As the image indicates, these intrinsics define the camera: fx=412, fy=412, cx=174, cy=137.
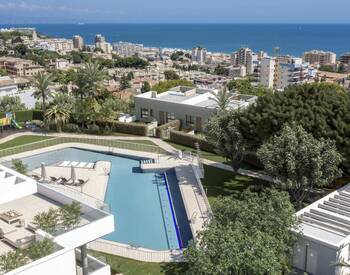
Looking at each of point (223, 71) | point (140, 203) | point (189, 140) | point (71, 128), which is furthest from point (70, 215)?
point (223, 71)

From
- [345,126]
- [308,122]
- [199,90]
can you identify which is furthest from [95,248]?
[199,90]

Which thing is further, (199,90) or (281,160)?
(199,90)

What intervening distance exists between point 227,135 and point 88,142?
14638 millimetres

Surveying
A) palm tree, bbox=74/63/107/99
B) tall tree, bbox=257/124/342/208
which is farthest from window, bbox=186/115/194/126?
tall tree, bbox=257/124/342/208

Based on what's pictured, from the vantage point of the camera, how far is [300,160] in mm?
19766

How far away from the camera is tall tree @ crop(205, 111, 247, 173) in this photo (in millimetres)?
24812

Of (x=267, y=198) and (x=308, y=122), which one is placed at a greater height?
(x=308, y=122)

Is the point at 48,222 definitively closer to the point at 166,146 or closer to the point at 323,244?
the point at 323,244

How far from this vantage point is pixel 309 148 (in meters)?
19.6

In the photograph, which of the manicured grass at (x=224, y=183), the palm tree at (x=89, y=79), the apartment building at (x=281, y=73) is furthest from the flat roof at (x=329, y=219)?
the apartment building at (x=281, y=73)

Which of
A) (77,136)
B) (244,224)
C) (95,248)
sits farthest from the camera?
(77,136)

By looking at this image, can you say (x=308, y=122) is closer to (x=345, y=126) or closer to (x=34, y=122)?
(x=345, y=126)

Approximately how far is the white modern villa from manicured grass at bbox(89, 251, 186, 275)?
16.3 ft

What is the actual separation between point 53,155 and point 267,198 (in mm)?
21598
